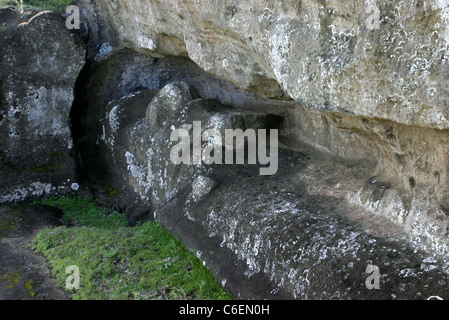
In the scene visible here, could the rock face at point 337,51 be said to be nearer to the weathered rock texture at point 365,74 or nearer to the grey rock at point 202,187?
the weathered rock texture at point 365,74

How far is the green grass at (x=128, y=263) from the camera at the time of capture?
5465 mm

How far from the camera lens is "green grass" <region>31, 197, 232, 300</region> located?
5.46 m

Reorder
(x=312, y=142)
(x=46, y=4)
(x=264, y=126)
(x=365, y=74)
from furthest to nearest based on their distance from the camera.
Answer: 1. (x=46, y=4)
2. (x=264, y=126)
3. (x=312, y=142)
4. (x=365, y=74)

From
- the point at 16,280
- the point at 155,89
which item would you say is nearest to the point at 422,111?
the point at 16,280

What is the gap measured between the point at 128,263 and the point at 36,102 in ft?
12.8

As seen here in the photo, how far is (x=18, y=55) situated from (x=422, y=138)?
6525mm

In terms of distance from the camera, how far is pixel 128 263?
239 inches

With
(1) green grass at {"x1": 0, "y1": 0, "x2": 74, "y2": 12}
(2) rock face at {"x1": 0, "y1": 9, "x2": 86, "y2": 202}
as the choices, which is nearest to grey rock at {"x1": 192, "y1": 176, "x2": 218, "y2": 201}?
(2) rock face at {"x1": 0, "y1": 9, "x2": 86, "y2": 202}

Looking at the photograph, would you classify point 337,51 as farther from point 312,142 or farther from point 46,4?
point 46,4

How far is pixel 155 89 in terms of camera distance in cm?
903

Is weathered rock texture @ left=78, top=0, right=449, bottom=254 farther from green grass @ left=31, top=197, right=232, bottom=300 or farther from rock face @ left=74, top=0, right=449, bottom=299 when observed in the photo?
green grass @ left=31, top=197, right=232, bottom=300

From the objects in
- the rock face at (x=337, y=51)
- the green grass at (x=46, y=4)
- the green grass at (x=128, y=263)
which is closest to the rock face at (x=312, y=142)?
the rock face at (x=337, y=51)

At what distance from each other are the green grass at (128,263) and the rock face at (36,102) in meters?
2.06

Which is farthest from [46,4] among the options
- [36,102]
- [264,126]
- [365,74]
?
[365,74]
